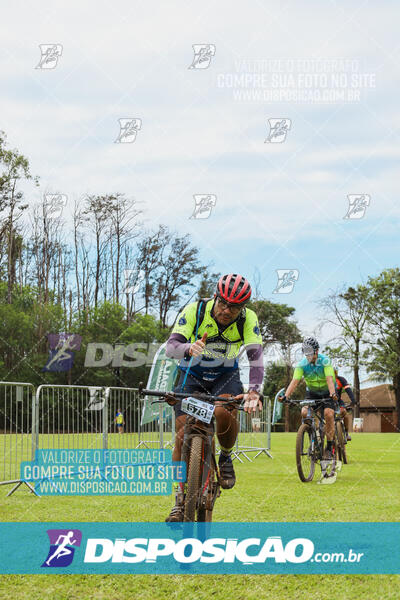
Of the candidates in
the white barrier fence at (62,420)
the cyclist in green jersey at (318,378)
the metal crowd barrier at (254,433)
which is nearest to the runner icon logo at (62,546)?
the white barrier fence at (62,420)

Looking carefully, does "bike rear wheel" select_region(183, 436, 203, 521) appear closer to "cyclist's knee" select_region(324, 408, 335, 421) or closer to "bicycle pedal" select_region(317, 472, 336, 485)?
"bicycle pedal" select_region(317, 472, 336, 485)

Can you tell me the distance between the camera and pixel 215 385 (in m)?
5.86

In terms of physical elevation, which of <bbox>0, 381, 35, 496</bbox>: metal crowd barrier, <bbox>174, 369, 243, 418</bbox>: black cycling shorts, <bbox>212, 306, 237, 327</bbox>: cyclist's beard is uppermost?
<bbox>212, 306, 237, 327</bbox>: cyclist's beard

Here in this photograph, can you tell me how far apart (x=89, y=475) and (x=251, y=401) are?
6221 millimetres

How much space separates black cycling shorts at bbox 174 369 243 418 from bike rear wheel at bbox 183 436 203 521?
584 mm

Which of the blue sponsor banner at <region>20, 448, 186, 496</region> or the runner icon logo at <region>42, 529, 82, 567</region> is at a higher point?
the runner icon logo at <region>42, 529, 82, 567</region>

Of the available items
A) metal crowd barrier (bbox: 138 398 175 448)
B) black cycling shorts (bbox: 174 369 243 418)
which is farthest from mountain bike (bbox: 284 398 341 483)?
black cycling shorts (bbox: 174 369 243 418)

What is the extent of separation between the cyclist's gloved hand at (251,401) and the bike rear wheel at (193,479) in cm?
45

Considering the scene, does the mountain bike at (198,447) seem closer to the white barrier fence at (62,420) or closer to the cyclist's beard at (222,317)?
the cyclist's beard at (222,317)

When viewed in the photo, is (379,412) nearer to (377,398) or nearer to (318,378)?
(377,398)

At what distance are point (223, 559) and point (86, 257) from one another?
44.5m

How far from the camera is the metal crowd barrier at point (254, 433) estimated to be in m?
17.1

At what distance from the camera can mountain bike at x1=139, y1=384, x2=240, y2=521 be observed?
517 cm

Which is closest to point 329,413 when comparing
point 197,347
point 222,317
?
point 222,317
